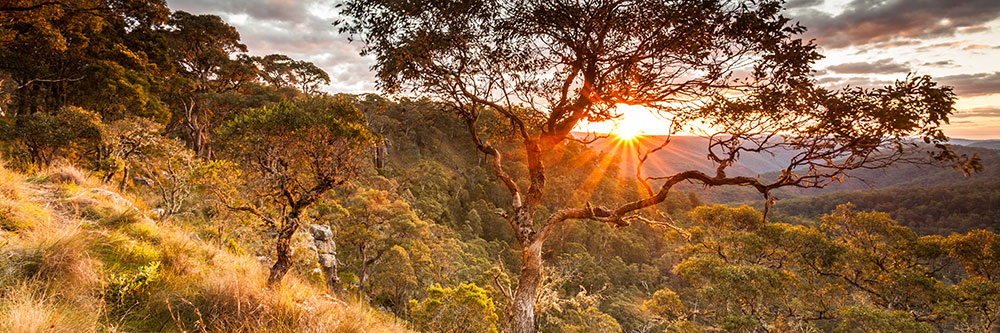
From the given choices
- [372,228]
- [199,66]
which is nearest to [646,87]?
[372,228]

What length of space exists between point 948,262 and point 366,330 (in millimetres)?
21269

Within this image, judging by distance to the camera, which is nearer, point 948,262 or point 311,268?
point 311,268

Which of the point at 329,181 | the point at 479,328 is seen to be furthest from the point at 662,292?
the point at 329,181

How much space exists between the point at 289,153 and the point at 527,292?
5881 millimetres

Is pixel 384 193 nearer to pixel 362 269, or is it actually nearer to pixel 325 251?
pixel 362 269

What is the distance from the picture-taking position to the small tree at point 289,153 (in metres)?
7.18

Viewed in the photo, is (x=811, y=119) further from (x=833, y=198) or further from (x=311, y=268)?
(x=833, y=198)

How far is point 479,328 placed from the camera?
49.9 feet

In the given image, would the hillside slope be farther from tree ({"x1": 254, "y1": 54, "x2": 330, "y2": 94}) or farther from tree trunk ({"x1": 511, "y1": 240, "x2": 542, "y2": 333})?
tree ({"x1": 254, "y1": 54, "x2": 330, "y2": 94})

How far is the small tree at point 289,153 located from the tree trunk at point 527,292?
179 inches

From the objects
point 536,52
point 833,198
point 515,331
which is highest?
point 536,52

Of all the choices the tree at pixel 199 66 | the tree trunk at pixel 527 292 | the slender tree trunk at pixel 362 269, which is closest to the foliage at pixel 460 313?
the slender tree trunk at pixel 362 269

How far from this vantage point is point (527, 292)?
20.5ft

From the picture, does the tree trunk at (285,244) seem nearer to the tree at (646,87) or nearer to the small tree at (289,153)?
the small tree at (289,153)
